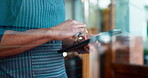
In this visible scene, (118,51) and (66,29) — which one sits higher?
(66,29)

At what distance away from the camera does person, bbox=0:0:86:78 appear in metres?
0.44

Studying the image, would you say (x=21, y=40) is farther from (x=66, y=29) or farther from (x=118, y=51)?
(x=118, y=51)

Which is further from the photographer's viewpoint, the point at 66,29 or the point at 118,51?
the point at 118,51

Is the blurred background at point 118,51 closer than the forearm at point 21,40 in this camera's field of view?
No

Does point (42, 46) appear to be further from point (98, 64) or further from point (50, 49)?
point (98, 64)

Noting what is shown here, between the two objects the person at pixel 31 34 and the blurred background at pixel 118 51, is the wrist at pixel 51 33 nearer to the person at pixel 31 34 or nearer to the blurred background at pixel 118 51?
the person at pixel 31 34

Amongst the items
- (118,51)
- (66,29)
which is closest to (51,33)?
(66,29)

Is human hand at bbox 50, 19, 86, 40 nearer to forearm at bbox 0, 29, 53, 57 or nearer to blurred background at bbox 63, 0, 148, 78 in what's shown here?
forearm at bbox 0, 29, 53, 57

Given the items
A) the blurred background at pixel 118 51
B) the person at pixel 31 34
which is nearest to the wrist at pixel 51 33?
the person at pixel 31 34

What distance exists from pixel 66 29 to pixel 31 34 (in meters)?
0.10

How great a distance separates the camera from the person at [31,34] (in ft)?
1.46

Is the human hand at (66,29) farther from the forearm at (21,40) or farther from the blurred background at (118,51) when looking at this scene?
the blurred background at (118,51)

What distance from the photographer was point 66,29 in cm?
48

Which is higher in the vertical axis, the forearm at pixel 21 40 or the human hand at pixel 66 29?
the human hand at pixel 66 29
